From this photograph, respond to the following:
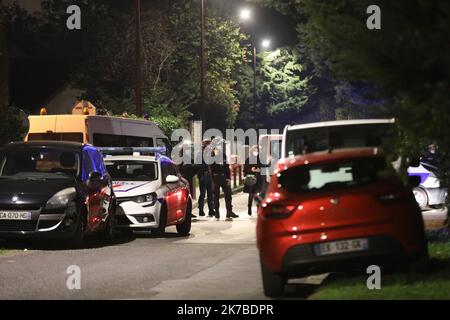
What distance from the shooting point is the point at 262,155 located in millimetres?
28375

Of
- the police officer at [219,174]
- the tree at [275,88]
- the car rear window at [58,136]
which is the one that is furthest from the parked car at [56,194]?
the tree at [275,88]

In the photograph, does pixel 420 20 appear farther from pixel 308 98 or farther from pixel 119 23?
pixel 308 98

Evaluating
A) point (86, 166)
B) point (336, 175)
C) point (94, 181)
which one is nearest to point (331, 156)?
point (336, 175)

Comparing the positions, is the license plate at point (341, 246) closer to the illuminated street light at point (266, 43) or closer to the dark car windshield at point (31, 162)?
the dark car windshield at point (31, 162)

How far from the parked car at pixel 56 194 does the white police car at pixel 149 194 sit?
0.75 metres

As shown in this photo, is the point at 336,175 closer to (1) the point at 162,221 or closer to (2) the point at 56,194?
(2) the point at 56,194

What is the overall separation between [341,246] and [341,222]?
0.82ft

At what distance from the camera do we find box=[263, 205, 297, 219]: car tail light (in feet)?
33.4

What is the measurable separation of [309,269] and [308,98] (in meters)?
60.4

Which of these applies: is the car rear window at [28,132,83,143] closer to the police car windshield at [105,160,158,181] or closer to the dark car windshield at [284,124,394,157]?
the police car windshield at [105,160,158,181]

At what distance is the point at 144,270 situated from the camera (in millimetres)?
13141

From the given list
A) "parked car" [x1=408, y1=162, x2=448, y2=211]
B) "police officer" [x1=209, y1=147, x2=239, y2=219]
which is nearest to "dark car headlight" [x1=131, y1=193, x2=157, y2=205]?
"police officer" [x1=209, y1=147, x2=239, y2=219]

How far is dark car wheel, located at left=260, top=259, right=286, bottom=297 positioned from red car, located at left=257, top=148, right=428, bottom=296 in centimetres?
2
